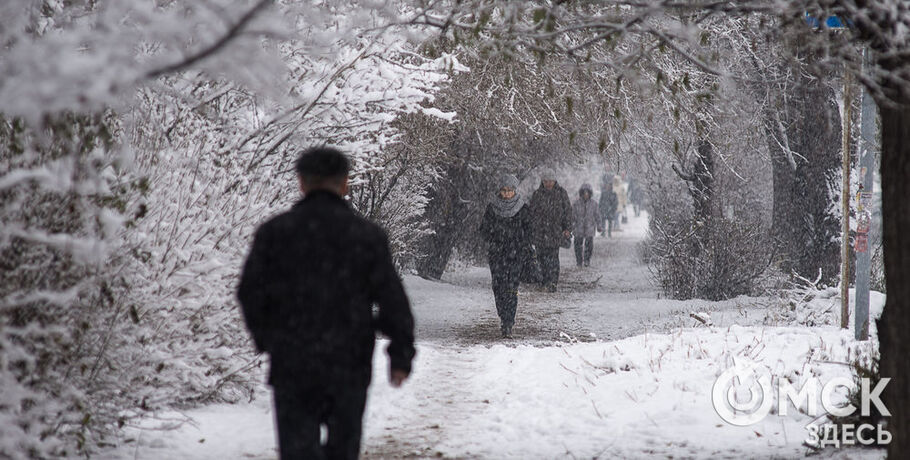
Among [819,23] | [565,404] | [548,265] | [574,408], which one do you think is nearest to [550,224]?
[548,265]

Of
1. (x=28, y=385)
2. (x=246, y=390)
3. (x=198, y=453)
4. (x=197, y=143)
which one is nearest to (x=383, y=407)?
(x=246, y=390)

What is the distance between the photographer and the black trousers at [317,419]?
354 cm

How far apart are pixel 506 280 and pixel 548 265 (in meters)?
6.48

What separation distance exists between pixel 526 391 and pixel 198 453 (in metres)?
2.98

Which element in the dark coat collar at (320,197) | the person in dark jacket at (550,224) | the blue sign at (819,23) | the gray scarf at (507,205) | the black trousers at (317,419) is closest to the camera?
the black trousers at (317,419)

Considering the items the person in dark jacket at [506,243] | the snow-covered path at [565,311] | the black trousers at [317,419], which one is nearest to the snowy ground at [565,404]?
the snow-covered path at [565,311]

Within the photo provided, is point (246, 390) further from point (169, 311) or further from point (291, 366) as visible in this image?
point (291, 366)

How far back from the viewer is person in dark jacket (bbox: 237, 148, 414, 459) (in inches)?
140

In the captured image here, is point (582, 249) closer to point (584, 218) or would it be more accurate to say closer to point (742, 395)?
point (584, 218)

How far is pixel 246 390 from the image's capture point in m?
7.16

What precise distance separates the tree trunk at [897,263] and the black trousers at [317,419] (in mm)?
2464

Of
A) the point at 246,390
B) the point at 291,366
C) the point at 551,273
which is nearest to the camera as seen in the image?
the point at 291,366

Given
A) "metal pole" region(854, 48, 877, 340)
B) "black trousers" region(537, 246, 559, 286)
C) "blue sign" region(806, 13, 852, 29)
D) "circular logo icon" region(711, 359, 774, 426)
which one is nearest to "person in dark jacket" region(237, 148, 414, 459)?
"blue sign" region(806, 13, 852, 29)

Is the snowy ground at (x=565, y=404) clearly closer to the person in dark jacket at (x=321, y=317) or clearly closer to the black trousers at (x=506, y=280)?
the black trousers at (x=506, y=280)
